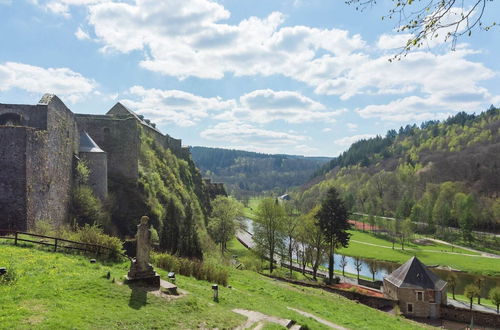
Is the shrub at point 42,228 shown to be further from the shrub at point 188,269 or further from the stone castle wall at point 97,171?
the stone castle wall at point 97,171

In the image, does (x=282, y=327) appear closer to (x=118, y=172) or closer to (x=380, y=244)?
(x=118, y=172)

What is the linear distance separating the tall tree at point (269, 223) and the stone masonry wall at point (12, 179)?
101 feet

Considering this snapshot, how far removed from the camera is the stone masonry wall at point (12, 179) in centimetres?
2030

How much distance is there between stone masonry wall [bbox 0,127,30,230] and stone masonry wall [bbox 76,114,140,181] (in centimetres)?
1475

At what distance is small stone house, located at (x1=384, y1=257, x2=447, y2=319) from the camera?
118 ft

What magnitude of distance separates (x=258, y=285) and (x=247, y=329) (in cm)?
1221

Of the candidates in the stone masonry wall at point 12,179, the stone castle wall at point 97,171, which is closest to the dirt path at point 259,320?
the stone masonry wall at point 12,179

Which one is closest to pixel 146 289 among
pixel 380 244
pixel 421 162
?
pixel 380 244

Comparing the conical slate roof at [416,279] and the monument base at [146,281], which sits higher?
the monument base at [146,281]

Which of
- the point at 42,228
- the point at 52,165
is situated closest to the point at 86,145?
the point at 52,165

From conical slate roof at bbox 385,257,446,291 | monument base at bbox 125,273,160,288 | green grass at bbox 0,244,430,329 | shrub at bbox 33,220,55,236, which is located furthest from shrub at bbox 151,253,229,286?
conical slate roof at bbox 385,257,446,291

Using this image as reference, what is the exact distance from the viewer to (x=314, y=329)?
14281 mm

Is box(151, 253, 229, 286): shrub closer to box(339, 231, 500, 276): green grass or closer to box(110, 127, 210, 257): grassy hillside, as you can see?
box(110, 127, 210, 257): grassy hillside

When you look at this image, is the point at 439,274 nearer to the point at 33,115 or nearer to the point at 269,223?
the point at 269,223
